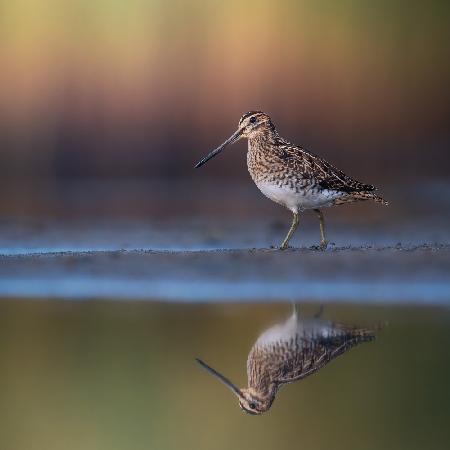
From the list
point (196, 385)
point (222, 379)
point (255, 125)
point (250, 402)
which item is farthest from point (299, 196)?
point (250, 402)

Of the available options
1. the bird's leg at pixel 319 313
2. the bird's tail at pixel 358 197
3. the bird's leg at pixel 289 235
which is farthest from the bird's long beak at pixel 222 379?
the bird's tail at pixel 358 197

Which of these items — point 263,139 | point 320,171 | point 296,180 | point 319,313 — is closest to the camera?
point 319,313

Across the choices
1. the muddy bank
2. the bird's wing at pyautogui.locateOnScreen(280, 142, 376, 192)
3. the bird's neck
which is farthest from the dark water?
the bird's neck

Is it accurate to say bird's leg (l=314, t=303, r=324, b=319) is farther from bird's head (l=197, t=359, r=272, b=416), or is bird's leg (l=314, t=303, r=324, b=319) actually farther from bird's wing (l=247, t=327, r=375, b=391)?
bird's head (l=197, t=359, r=272, b=416)

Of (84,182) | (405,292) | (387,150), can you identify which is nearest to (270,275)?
(405,292)

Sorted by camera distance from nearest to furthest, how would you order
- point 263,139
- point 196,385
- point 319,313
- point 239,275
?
1. point 196,385
2. point 319,313
3. point 239,275
4. point 263,139

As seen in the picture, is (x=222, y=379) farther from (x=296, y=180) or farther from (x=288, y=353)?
(x=296, y=180)

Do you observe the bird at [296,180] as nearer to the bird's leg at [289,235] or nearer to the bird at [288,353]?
the bird's leg at [289,235]
